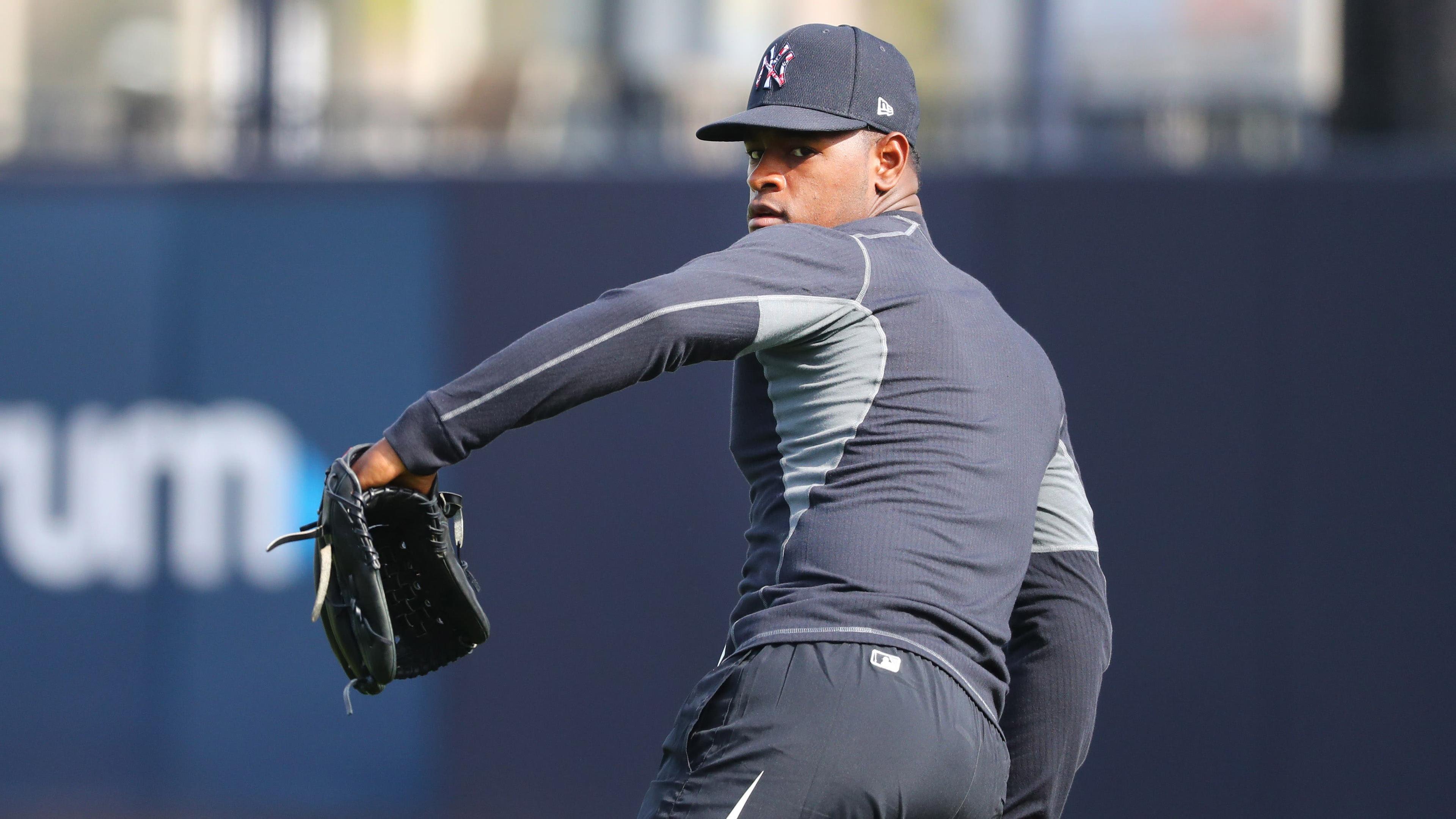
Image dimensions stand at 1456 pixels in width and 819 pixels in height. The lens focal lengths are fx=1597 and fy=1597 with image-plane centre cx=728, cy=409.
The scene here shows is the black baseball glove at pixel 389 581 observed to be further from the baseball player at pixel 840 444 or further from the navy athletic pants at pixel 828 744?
the navy athletic pants at pixel 828 744

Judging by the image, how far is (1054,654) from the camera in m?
2.76

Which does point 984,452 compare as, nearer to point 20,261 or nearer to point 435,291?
point 435,291

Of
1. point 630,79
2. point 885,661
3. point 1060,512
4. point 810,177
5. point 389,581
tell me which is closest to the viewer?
point 885,661

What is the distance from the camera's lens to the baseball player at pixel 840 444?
2.21 metres

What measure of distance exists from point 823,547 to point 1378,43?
4.63 meters

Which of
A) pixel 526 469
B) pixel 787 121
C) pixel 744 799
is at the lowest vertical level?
pixel 744 799

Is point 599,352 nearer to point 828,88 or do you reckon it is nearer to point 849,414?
point 849,414

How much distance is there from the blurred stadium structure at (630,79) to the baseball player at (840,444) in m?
3.22

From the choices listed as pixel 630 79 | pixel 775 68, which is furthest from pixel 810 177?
pixel 630 79

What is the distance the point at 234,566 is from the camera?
5.70 meters

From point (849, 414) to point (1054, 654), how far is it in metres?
0.67

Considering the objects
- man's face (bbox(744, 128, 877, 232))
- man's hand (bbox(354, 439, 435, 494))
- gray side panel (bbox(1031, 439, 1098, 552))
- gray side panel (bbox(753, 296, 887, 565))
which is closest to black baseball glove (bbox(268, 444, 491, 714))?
man's hand (bbox(354, 439, 435, 494))

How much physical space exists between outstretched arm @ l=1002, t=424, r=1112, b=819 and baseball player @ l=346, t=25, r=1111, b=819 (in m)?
0.01

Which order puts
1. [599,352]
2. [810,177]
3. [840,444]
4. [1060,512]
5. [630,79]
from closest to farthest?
[599,352] → [840,444] → [810,177] → [1060,512] → [630,79]
